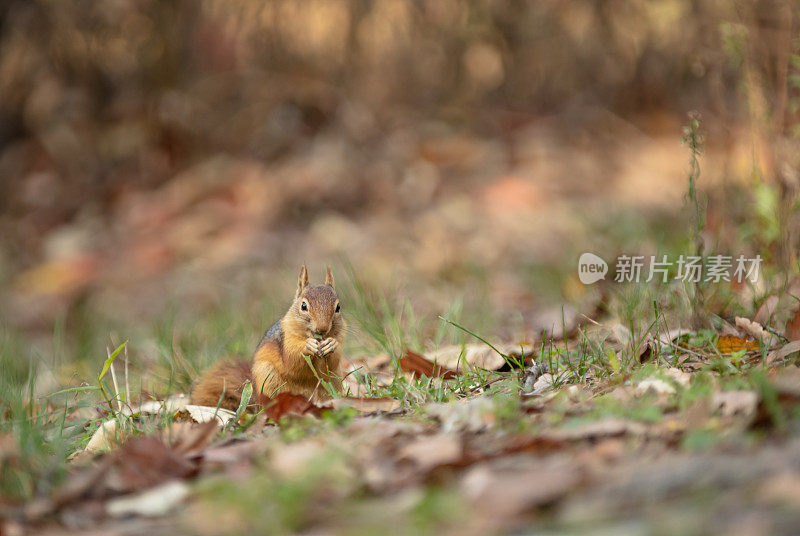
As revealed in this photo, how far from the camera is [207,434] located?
7.93 ft

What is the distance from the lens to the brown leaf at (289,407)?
262cm

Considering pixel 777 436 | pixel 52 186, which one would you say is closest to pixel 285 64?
pixel 52 186

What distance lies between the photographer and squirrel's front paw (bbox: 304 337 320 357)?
10.3 feet

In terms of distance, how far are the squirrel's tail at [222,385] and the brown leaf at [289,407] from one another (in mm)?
504

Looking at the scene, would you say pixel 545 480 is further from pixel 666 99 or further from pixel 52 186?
pixel 52 186

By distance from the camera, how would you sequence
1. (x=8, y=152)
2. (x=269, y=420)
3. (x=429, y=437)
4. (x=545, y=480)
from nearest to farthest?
(x=545, y=480), (x=429, y=437), (x=269, y=420), (x=8, y=152)

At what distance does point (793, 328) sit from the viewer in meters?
2.83

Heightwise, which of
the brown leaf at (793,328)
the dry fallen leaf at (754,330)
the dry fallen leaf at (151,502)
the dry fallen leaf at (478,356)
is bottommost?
the dry fallen leaf at (151,502)

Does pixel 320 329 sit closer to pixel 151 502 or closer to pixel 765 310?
pixel 151 502

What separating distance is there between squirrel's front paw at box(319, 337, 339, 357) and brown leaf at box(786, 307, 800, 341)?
1552 millimetres

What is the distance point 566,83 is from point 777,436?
668cm

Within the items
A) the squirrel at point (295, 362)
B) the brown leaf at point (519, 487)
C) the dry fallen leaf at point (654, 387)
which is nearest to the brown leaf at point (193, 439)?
the squirrel at point (295, 362)

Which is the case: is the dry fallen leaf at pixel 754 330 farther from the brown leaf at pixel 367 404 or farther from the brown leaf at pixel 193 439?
the brown leaf at pixel 193 439

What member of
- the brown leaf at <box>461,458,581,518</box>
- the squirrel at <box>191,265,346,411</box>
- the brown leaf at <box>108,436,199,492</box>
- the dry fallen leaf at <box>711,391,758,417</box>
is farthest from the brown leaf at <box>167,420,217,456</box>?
the dry fallen leaf at <box>711,391,758,417</box>
